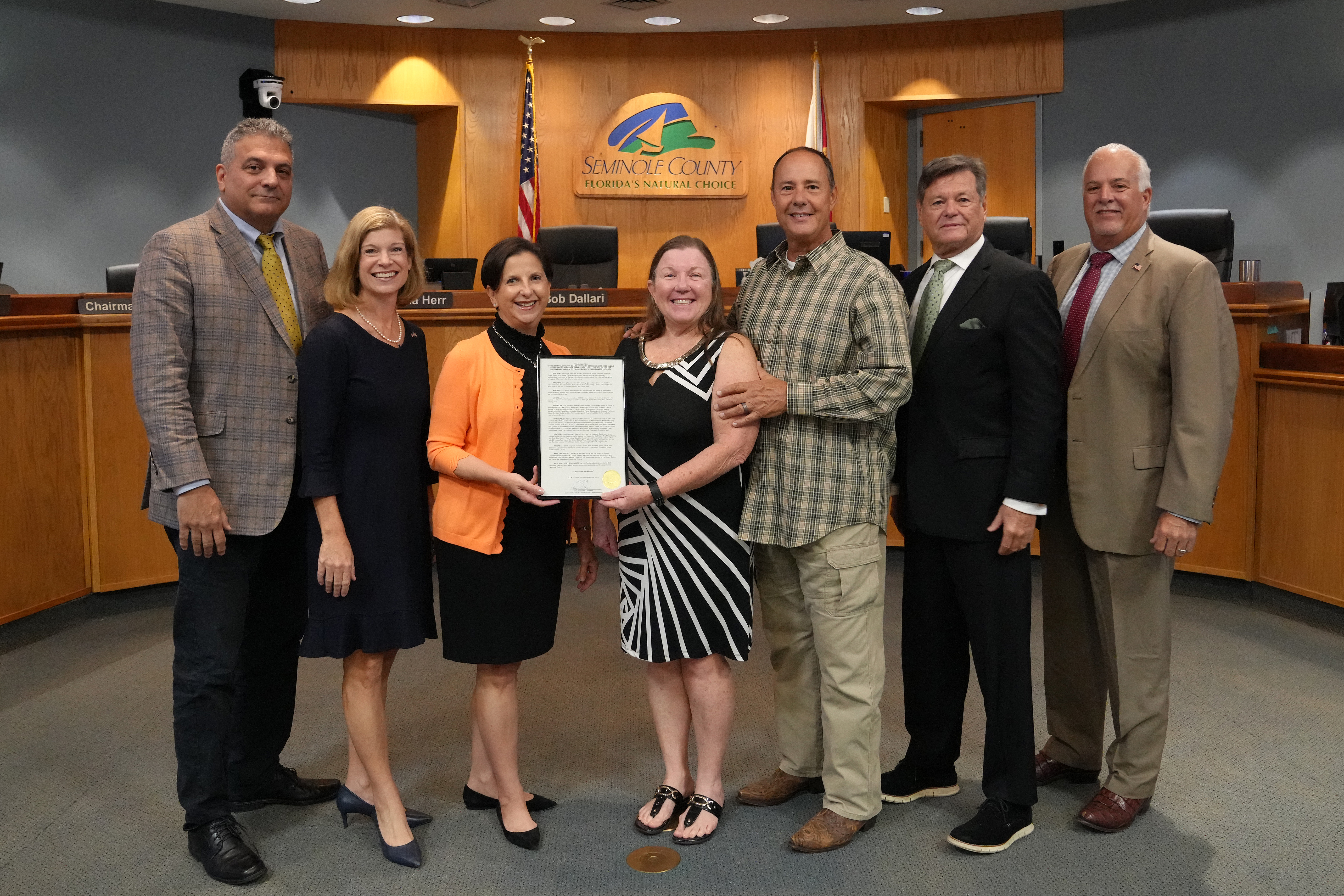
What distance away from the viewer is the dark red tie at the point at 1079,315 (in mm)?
2645

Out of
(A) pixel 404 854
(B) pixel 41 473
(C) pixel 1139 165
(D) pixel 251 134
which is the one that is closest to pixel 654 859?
(A) pixel 404 854

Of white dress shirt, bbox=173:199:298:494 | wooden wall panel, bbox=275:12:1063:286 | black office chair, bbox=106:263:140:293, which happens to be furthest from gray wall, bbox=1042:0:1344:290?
white dress shirt, bbox=173:199:298:494

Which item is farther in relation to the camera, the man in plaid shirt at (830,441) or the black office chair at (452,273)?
the black office chair at (452,273)

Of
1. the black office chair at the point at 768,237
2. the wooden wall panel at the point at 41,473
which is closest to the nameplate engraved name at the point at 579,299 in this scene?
the black office chair at the point at 768,237

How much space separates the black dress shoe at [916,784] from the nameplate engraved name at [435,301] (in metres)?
Answer: 3.30

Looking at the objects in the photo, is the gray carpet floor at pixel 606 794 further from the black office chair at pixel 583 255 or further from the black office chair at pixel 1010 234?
the black office chair at pixel 583 255

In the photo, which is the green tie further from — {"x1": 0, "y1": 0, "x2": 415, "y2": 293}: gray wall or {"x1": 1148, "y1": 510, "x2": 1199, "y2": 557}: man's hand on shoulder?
{"x1": 0, "y1": 0, "x2": 415, "y2": 293}: gray wall

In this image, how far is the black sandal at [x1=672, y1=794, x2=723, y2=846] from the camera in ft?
8.37

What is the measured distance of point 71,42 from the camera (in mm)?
6980

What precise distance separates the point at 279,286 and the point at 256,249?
103 millimetres

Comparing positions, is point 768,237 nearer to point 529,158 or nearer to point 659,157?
point 659,157

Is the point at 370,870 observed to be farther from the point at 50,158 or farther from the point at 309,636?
the point at 50,158

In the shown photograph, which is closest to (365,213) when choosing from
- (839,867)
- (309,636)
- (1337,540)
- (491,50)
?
(309,636)

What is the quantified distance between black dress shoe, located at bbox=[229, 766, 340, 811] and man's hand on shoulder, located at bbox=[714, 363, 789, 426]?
1572 mm
